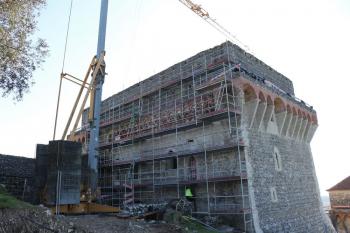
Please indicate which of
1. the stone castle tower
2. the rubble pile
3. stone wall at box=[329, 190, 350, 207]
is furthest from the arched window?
stone wall at box=[329, 190, 350, 207]

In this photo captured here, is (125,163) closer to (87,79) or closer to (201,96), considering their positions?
(87,79)

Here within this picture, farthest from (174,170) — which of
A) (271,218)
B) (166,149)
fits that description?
(271,218)

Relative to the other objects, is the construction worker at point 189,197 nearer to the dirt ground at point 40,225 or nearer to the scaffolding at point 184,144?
the scaffolding at point 184,144

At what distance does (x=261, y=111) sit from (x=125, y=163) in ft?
31.6

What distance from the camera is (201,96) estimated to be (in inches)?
632

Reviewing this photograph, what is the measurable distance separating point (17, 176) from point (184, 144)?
9377mm

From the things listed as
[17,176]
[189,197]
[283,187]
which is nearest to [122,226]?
[189,197]

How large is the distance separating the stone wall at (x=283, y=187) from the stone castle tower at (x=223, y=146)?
6 centimetres

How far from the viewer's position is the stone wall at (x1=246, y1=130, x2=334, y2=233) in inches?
561

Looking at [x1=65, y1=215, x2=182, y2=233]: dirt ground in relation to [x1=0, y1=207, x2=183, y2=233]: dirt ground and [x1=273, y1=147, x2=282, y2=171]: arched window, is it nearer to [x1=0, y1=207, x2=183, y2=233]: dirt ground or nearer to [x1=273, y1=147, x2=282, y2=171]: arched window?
[x1=0, y1=207, x2=183, y2=233]: dirt ground

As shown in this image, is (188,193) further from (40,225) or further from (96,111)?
(40,225)

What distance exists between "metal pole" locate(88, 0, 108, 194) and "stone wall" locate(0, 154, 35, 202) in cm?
328

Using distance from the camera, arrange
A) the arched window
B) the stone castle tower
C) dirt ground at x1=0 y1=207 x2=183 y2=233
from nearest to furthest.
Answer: dirt ground at x1=0 y1=207 x2=183 y2=233, the stone castle tower, the arched window

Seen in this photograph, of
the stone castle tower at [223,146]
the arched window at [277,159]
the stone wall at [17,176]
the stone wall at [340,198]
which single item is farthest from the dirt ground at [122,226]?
the stone wall at [340,198]
